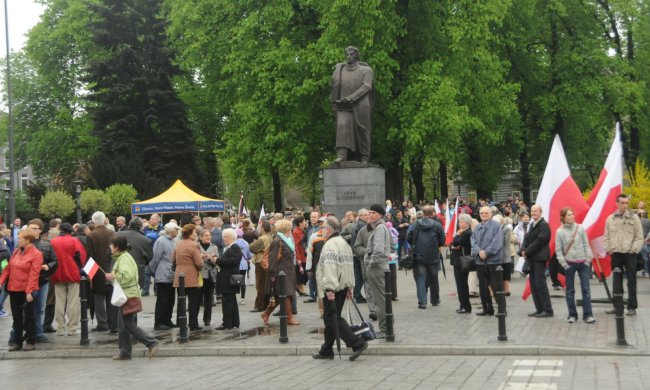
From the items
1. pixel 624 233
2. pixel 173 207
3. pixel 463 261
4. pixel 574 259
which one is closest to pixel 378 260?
pixel 463 261

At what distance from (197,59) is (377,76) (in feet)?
32.7

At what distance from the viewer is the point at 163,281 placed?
14.5 metres

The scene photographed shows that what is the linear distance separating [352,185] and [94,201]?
52.7 ft

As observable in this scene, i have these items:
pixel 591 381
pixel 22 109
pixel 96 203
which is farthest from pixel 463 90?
pixel 22 109

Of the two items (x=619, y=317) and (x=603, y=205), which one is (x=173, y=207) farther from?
(x=619, y=317)

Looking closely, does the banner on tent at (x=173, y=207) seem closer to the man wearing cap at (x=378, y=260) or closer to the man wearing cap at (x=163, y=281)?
the man wearing cap at (x=163, y=281)

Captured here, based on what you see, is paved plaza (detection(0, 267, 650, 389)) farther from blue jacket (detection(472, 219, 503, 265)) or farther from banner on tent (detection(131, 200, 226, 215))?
banner on tent (detection(131, 200, 226, 215))

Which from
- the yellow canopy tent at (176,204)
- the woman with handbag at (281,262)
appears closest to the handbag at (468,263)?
the woman with handbag at (281,262)

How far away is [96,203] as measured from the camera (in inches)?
1387

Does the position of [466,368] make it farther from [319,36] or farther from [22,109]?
[22,109]

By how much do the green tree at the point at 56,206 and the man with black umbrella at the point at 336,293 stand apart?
1083 inches

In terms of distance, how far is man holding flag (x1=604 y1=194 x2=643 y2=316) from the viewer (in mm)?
13805

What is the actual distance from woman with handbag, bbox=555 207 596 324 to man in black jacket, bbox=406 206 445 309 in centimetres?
307

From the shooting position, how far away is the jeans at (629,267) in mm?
13906
